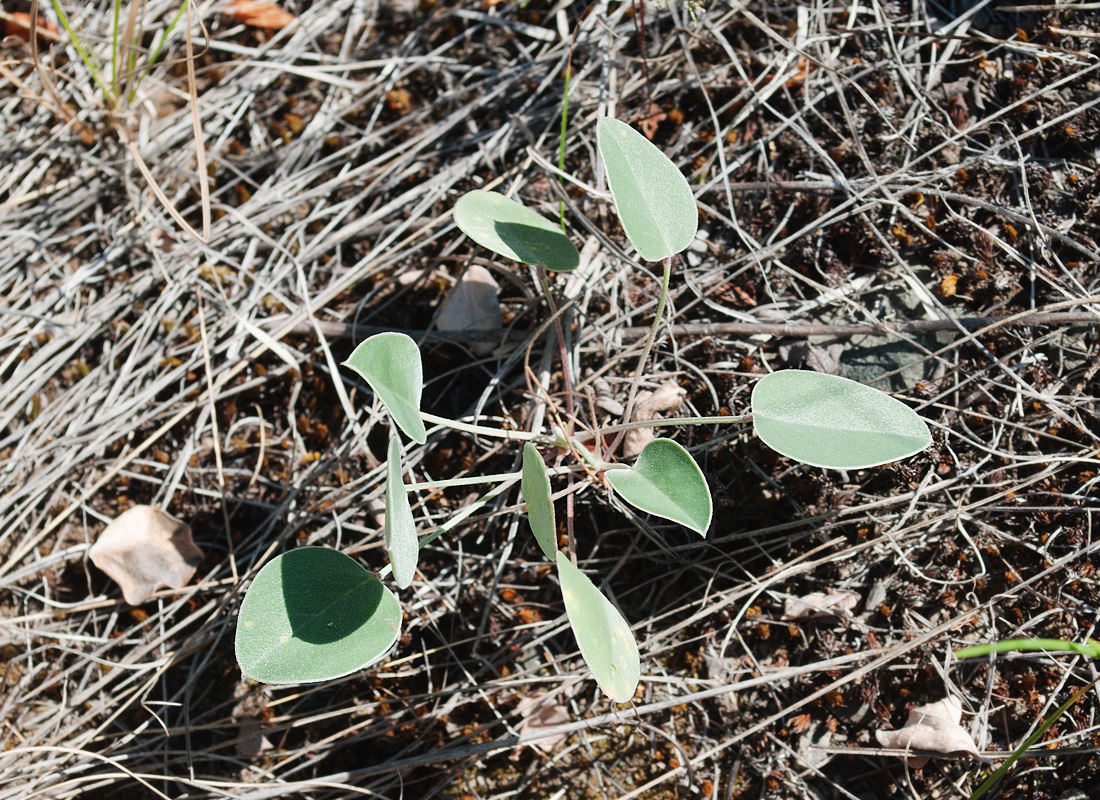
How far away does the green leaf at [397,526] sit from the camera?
2.86ft

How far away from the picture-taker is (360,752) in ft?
4.29

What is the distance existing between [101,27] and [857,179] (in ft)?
5.81

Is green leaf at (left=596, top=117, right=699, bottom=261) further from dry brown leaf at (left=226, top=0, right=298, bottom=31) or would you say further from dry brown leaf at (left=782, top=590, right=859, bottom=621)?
dry brown leaf at (left=226, top=0, right=298, bottom=31)

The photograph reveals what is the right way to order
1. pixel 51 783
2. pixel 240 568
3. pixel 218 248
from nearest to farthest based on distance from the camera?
pixel 51 783, pixel 240 568, pixel 218 248

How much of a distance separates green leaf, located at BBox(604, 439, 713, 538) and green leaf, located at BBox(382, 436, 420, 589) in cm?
30

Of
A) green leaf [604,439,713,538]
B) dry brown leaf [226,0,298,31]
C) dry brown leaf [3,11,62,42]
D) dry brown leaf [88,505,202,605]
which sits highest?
dry brown leaf [3,11,62,42]

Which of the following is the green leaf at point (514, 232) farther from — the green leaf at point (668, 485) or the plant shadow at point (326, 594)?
the plant shadow at point (326, 594)

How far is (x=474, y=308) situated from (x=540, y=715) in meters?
0.77

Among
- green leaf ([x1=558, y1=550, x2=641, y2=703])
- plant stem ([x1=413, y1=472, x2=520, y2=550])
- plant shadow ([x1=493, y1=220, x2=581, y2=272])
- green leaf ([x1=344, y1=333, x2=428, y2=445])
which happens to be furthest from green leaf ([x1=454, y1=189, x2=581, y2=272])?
green leaf ([x1=558, y1=550, x2=641, y2=703])

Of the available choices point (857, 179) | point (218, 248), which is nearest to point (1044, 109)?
point (857, 179)

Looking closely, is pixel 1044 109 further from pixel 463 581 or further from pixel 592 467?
pixel 463 581

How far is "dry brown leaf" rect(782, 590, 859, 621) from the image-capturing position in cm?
125

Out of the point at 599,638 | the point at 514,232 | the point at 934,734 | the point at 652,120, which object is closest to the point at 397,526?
the point at 599,638

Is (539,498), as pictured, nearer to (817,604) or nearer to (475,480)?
(475,480)
